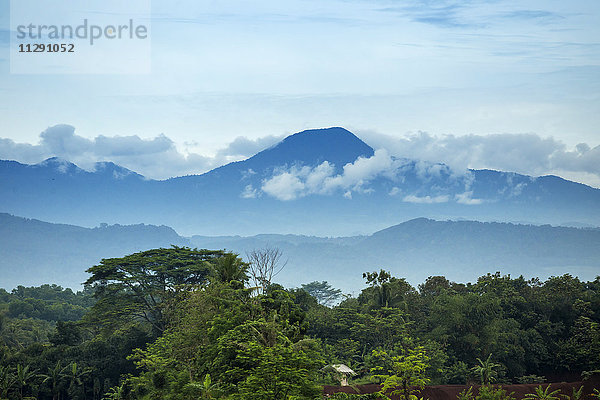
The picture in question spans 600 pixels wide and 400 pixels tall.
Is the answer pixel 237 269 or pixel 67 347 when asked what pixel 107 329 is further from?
pixel 237 269

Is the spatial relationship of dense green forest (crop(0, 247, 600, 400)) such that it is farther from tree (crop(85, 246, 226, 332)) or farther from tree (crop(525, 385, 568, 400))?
tree (crop(525, 385, 568, 400))

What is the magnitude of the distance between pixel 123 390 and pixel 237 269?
12.2m

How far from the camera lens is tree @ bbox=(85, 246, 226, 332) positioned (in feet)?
148

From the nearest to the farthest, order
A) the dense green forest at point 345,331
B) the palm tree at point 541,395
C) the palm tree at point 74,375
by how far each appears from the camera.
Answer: the palm tree at point 541,395 → the dense green forest at point 345,331 → the palm tree at point 74,375

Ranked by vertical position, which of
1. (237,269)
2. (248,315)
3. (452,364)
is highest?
(237,269)

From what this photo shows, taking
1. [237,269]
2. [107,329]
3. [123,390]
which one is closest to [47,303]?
[107,329]

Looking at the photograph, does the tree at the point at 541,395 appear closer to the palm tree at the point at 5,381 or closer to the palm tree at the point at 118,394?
the palm tree at the point at 118,394

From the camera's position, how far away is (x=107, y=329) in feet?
149

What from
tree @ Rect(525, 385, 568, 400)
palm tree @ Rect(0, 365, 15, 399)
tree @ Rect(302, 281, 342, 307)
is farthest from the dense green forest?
tree @ Rect(302, 281, 342, 307)

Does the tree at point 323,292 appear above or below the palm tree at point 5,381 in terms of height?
above

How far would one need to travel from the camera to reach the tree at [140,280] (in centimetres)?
4522

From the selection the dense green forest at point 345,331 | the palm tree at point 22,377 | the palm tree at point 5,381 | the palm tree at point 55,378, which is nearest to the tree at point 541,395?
the dense green forest at point 345,331

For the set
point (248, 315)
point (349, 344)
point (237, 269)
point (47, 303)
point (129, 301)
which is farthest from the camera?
point (47, 303)

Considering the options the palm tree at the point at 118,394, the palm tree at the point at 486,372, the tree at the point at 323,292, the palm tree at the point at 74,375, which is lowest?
the palm tree at the point at 486,372
